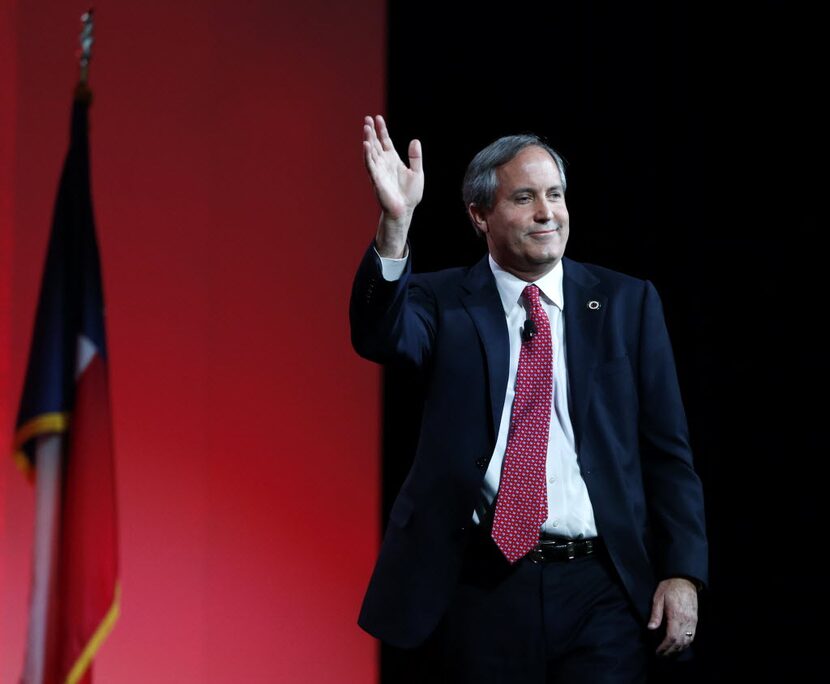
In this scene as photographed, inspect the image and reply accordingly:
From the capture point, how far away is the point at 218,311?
3555 millimetres

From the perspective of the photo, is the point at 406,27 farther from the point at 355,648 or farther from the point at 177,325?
the point at 355,648

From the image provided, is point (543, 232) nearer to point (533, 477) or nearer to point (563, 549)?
point (533, 477)

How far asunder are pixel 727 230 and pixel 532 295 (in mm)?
1093

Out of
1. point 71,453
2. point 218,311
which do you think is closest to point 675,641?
point 71,453

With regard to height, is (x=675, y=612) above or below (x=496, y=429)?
below

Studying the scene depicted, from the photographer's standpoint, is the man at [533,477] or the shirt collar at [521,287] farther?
the shirt collar at [521,287]

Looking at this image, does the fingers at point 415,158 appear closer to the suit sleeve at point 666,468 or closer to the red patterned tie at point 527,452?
the red patterned tie at point 527,452

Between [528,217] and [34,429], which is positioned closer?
[34,429]

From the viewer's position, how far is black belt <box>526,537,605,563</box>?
2.36 metres

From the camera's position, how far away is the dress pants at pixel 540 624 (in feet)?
7.71

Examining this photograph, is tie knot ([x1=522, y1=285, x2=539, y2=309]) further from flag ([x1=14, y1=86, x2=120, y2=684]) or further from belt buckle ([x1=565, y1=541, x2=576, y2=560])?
flag ([x1=14, y1=86, x2=120, y2=684])

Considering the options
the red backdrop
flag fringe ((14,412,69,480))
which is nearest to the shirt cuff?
flag fringe ((14,412,69,480))

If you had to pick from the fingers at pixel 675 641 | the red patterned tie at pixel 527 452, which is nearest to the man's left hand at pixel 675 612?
the fingers at pixel 675 641

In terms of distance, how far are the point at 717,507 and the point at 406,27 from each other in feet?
5.59
